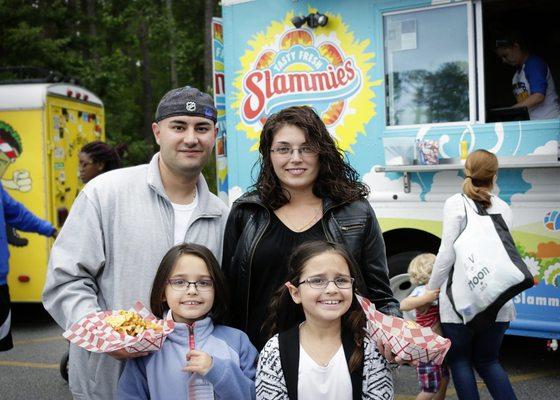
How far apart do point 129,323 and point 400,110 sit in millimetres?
3686

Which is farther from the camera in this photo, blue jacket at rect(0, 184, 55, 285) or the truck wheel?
the truck wheel

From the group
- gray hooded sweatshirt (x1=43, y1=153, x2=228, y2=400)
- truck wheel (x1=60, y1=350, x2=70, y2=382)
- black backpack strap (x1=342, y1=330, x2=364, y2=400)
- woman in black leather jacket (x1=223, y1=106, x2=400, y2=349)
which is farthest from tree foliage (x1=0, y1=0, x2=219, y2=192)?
black backpack strap (x1=342, y1=330, x2=364, y2=400)

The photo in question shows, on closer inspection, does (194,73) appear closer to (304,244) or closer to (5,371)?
(5,371)

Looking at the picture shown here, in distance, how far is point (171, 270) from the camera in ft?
8.55

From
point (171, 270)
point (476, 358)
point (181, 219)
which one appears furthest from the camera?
point (476, 358)

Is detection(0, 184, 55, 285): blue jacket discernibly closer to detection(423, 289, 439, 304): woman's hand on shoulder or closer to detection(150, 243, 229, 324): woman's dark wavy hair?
detection(150, 243, 229, 324): woman's dark wavy hair

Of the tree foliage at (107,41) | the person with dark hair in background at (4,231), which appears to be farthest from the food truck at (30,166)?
the tree foliage at (107,41)

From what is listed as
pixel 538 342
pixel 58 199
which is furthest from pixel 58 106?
pixel 538 342

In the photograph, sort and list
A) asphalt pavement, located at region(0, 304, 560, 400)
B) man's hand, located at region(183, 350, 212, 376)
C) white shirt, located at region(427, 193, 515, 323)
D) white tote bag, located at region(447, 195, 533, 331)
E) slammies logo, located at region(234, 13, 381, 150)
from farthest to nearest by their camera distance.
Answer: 1. slammies logo, located at region(234, 13, 381, 150)
2. asphalt pavement, located at region(0, 304, 560, 400)
3. white shirt, located at region(427, 193, 515, 323)
4. white tote bag, located at region(447, 195, 533, 331)
5. man's hand, located at region(183, 350, 212, 376)

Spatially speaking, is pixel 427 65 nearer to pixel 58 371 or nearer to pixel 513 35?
pixel 513 35

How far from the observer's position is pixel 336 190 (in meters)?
2.77

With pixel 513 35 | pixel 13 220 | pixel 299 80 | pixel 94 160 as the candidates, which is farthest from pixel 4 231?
pixel 513 35

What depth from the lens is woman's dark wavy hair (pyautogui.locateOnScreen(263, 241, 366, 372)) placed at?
Result: 8.30 ft

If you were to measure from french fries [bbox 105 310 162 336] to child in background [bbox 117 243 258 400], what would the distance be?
0.17 m
